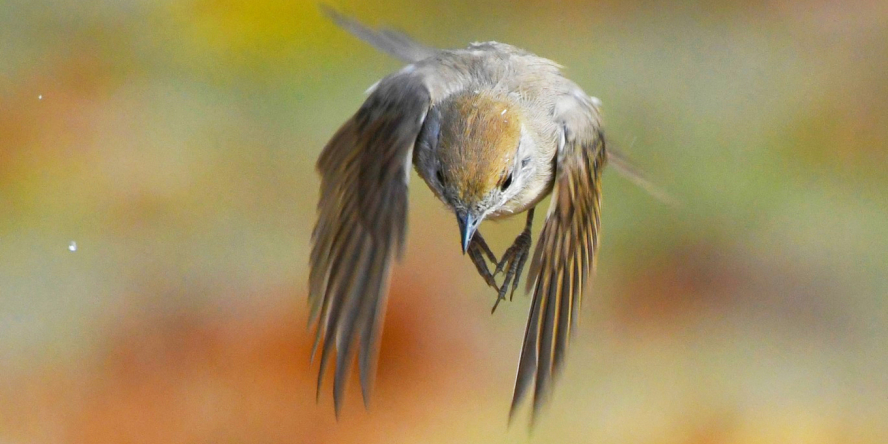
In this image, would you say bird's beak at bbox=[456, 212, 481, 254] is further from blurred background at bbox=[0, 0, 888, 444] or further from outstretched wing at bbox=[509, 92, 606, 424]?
blurred background at bbox=[0, 0, 888, 444]

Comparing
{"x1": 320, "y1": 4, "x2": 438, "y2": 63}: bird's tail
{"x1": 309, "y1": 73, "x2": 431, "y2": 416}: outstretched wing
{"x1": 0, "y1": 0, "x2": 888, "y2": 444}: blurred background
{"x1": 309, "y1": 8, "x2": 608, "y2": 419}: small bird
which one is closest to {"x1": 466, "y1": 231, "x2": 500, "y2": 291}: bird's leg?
{"x1": 309, "y1": 8, "x2": 608, "y2": 419}: small bird

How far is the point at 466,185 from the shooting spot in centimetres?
181

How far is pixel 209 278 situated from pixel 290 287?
36 cm

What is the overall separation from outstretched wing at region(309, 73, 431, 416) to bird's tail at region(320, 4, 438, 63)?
0.41 metres

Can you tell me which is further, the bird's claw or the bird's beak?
the bird's claw

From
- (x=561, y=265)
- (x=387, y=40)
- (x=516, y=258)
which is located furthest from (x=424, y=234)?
(x=561, y=265)

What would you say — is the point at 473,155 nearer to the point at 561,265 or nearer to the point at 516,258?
the point at 561,265

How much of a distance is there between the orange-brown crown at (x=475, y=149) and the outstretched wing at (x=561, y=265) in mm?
131

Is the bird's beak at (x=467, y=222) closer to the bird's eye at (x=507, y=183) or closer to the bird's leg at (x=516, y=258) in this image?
the bird's eye at (x=507, y=183)

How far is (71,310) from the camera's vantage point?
3873 millimetres

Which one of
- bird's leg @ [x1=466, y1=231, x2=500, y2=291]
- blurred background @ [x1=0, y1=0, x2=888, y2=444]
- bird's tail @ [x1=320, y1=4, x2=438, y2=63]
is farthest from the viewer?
blurred background @ [x1=0, y1=0, x2=888, y2=444]

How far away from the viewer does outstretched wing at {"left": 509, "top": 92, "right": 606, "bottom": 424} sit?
1.68 m

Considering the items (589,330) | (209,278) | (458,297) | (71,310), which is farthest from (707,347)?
(71,310)

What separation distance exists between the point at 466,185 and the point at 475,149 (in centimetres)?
7
